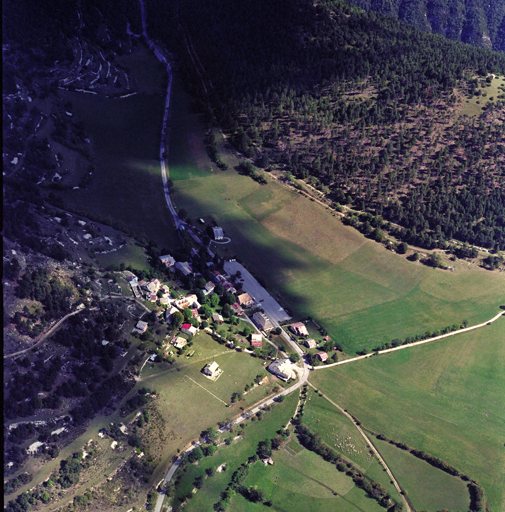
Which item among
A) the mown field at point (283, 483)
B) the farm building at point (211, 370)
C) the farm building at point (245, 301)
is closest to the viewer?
the mown field at point (283, 483)

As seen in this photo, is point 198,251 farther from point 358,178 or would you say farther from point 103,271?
point 358,178

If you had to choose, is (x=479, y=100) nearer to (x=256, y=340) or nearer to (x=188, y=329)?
(x=256, y=340)

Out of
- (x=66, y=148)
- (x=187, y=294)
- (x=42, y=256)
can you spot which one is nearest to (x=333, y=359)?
(x=187, y=294)

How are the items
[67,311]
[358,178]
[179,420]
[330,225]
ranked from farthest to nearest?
1. [358,178]
2. [330,225]
3. [67,311]
4. [179,420]

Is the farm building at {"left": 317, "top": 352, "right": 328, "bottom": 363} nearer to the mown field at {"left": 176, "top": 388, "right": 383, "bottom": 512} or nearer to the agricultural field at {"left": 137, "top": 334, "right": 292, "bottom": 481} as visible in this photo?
the agricultural field at {"left": 137, "top": 334, "right": 292, "bottom": 481}

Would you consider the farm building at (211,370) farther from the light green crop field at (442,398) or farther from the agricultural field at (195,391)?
the light green crop field at (442,398)

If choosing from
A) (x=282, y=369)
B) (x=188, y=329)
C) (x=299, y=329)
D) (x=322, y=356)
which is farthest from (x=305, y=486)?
(x=188, y=329)

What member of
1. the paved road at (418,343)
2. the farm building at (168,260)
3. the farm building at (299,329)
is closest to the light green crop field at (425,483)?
the paved road at (418,343)
